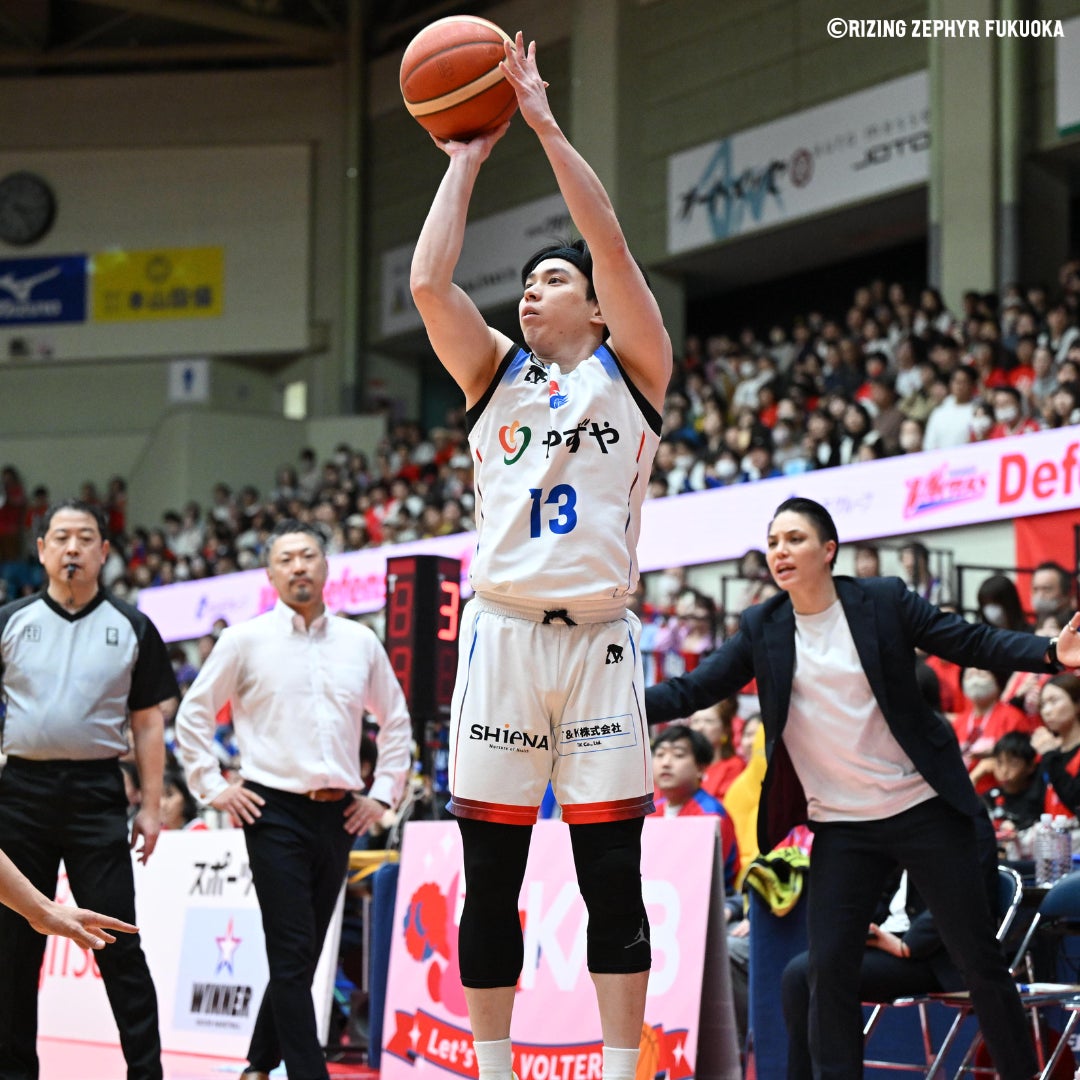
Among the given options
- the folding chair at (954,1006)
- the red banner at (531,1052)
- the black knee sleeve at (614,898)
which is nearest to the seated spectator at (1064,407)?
the folding chair at (954,1006)

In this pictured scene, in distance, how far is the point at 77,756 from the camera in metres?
5.45

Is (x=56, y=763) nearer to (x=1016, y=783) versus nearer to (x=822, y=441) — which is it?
(x=1016, y=783)

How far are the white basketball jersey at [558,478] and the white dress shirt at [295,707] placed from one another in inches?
89.6

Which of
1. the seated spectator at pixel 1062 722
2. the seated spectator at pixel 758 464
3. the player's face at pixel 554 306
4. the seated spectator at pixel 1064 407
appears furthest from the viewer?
the seated spectator at pixel 758 464

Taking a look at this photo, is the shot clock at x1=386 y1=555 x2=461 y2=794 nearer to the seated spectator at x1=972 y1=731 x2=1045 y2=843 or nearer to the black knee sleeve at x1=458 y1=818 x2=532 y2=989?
the seated spectator at x1=972 y1=731 x2=1045 y2=843

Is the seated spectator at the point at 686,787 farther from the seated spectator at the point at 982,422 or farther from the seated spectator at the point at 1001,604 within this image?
the seated spectator at the point at 982,422

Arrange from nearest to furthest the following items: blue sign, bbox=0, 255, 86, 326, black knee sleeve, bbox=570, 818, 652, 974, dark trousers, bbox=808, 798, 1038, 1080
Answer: black knee sleeve, bbox=570, 818, 652, 974 → dark trousers, bbox=808, 798, 1038, 1080 → blue sign, bbox=0, 255, 86, 326

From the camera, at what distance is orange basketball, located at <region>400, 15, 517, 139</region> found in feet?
12.6

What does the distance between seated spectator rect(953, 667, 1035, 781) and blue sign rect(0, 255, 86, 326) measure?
67.7ft

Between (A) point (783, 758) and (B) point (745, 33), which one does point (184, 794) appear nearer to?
(A) point (783, 758)

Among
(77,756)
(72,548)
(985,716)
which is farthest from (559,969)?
(985,716)

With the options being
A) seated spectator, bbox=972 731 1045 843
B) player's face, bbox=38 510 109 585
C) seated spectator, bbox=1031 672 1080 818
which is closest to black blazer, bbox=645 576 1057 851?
player's face, bbox=38 510 109 585

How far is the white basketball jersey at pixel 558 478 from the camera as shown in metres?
3.66

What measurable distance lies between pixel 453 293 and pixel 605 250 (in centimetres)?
36
